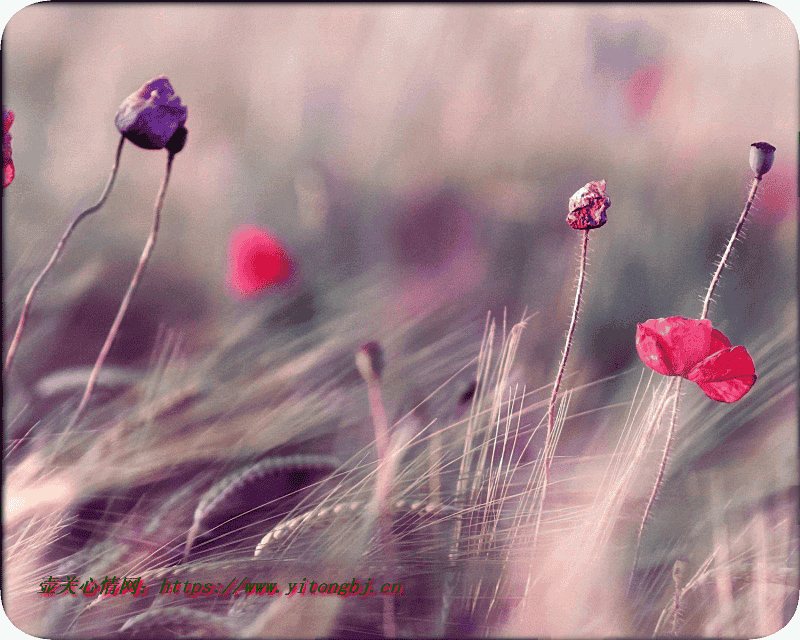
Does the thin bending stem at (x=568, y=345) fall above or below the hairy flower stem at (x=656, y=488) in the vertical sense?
above

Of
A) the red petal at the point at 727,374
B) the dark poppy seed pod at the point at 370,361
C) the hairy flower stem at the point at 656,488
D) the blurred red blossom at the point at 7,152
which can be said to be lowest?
the hairy flower stem at the point at 656,488

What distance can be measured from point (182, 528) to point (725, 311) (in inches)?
23.2

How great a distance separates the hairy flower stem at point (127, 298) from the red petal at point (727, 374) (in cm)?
54

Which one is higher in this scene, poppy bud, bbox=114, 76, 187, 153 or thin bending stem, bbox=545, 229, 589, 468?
poppy bud, bbox=114, 76, 187, 153

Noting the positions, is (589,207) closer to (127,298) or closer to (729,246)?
(729,246)

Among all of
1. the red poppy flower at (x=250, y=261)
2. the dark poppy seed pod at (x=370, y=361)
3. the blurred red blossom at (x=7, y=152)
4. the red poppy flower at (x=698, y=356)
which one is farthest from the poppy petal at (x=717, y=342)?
the blurred red blossom at (x=7, y=152)

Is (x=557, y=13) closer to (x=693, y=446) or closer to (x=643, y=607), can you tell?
(x=693, y=446)

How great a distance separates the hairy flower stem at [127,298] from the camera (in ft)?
2.02

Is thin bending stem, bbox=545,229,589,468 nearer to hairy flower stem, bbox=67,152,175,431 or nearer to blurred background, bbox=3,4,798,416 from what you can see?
blurred background, bbox=3,4,798,416

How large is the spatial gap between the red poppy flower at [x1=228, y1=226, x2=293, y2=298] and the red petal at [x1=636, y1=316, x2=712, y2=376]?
370mm

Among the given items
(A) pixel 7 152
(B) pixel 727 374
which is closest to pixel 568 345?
(B) pixel 727 374

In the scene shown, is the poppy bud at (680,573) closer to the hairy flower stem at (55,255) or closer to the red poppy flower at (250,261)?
the red poppy flower at (250,261)

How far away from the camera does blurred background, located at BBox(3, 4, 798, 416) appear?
61 centimetres

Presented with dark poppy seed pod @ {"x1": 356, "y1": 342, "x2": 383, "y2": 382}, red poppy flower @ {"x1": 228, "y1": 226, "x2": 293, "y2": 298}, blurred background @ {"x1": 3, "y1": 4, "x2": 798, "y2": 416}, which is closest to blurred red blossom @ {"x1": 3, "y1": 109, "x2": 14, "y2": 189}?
blurred background @ {"x1": 3, "y1": 4, "x2": 798, "y2": 416}
